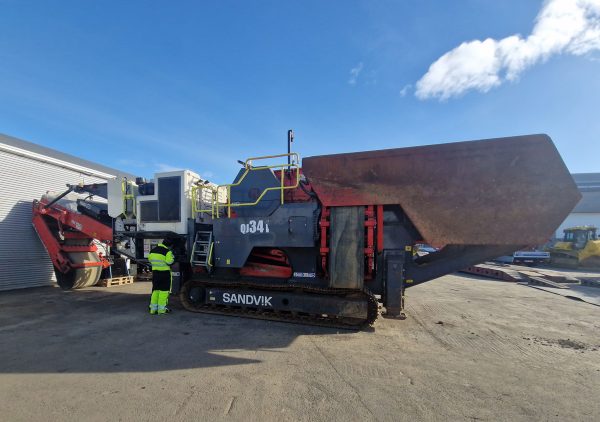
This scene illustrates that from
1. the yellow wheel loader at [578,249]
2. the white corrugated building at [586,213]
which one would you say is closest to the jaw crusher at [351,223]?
the yellow wheel loader at [578,249]

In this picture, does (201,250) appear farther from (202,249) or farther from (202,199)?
(202,199)

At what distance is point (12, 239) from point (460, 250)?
1319cm

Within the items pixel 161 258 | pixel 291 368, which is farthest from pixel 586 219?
pixel 161 258

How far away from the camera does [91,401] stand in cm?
321

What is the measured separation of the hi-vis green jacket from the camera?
6785mm

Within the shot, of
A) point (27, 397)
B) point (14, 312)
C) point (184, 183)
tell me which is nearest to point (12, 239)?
point (14, 312)

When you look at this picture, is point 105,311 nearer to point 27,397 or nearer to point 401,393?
point 27,397

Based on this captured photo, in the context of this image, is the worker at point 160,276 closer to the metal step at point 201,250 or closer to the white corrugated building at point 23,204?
the metal step at point 201,250

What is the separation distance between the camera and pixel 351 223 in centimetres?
556

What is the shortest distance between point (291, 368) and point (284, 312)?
7.88 ft

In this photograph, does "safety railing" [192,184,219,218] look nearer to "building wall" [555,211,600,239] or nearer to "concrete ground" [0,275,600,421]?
"concrete ground" [0,275,600,421]

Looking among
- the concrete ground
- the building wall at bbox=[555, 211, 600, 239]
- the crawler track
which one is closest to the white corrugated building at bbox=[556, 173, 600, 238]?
the building wall at bbox=[555, 211, 600, 239]

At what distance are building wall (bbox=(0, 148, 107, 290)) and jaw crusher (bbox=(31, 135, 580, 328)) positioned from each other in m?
6.35

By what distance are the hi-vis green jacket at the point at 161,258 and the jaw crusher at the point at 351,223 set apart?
1.17 ft
